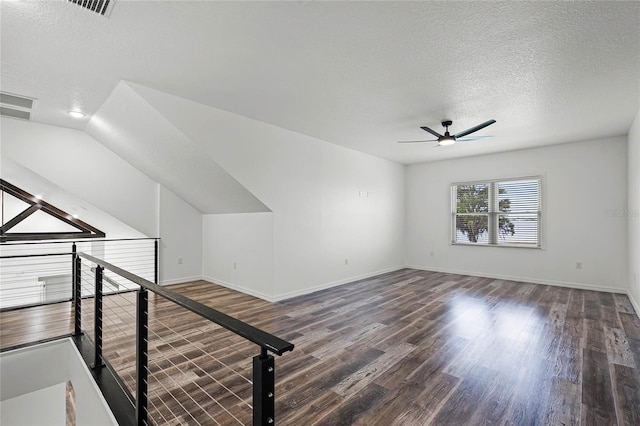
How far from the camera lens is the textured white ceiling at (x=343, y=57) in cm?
203

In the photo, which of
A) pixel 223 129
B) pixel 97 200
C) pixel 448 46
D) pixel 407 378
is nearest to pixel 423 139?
pixel 448 46

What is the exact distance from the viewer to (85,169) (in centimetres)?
475

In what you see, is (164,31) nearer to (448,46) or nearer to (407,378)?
(448,46)

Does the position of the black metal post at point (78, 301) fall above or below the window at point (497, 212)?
below

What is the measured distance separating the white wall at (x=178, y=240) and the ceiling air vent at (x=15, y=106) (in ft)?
6.53

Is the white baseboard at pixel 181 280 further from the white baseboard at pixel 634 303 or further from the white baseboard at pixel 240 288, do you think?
the white baseboard at pixel 634 303

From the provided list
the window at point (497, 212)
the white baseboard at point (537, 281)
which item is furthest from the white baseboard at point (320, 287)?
the window at point (497, 212)

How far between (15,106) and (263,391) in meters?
4.78

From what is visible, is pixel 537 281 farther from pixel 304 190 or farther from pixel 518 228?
pixel 304 190

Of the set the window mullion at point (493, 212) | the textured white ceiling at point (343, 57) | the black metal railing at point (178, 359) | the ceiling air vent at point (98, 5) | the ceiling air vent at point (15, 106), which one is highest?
the ceiling air vent at point (98, 5)

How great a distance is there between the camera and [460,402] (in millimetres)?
2027

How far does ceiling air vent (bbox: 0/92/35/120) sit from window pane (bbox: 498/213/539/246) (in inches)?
301

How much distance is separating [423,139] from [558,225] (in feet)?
9.79

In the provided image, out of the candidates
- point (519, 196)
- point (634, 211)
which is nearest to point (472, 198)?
point (519, 196)
